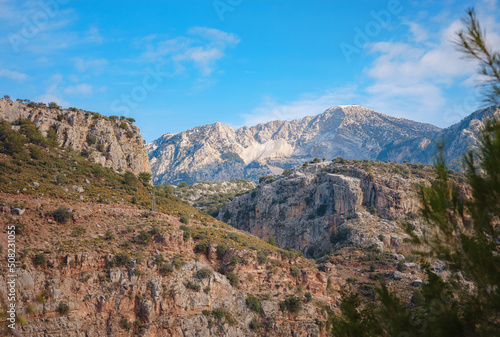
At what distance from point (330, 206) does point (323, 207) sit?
204 centimetres

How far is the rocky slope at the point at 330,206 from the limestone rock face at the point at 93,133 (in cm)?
3257

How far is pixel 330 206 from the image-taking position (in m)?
74.0

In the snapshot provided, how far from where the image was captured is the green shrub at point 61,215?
32.7 m

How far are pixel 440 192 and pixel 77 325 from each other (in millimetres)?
29807

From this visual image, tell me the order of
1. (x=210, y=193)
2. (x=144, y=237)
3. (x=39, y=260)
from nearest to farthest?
(x=39, y=260)
(x=144, y=237)
(x=210, y=193)

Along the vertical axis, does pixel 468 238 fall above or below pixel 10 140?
below

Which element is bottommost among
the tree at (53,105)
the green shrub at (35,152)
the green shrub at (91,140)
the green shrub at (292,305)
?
the green shrub at (292,305)

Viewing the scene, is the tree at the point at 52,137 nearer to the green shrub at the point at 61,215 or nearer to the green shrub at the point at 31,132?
the green shrub at the point at 31,132

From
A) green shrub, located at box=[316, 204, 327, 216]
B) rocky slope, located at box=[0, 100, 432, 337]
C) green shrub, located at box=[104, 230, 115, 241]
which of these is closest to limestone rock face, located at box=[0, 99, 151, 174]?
rocky slope, located at box=[0, 100, 432, 337]

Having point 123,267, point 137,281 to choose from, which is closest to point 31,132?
point 123,267

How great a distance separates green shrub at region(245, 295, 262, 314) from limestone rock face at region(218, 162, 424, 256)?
3129 cm

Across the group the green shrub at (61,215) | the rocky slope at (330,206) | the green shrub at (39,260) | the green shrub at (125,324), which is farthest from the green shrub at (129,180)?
the rocky slope at (330,206)

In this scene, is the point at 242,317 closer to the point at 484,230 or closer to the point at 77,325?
the point at 77,325

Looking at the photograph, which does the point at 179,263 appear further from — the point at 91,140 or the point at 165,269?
the point at 91,140
